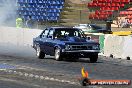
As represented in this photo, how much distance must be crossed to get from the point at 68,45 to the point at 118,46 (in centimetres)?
480

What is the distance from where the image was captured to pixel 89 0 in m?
54.8

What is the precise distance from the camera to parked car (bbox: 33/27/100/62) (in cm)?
2031

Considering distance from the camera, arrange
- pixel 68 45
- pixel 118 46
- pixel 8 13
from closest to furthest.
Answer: pixel 68 45 < pixel 118 46 < pixel 8 13

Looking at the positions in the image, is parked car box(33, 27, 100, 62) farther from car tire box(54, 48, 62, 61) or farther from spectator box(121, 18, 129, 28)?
spectator box(121, 18, 129, 28)

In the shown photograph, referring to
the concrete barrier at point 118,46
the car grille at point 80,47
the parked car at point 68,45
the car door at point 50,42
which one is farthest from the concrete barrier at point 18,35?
the car grille at point 80,47

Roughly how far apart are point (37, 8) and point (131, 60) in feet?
98.5

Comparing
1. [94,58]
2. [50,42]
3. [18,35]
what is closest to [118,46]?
[94,58]

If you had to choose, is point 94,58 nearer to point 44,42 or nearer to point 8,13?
point 44,42

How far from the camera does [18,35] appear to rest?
120ft

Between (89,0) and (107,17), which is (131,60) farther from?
(89,0)

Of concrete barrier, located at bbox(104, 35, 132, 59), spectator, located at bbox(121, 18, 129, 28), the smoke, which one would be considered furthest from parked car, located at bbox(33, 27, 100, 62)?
the smoke

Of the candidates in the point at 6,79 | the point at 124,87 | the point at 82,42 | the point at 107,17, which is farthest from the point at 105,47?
the point at 107,17

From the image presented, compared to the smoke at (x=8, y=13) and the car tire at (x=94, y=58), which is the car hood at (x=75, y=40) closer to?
the car tire at (x=94, y=58)

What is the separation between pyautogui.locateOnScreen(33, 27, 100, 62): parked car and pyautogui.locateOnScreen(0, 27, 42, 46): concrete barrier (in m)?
12.0
